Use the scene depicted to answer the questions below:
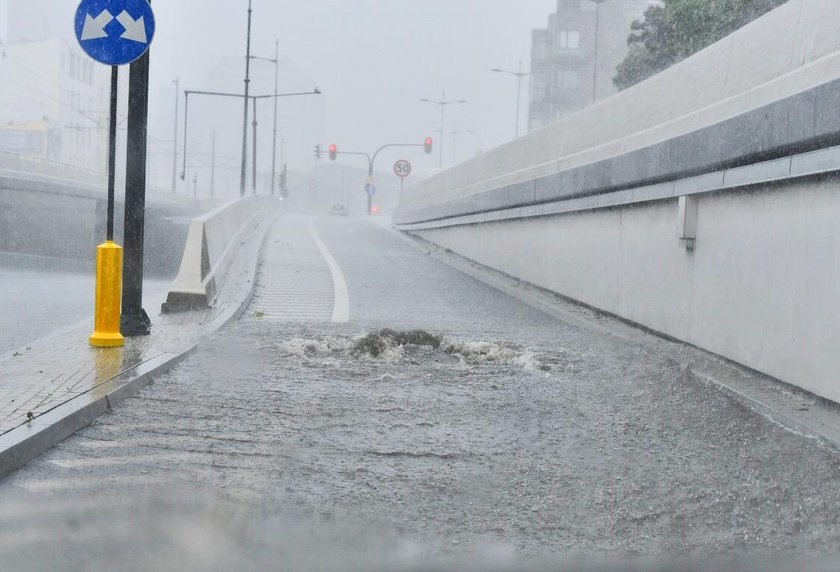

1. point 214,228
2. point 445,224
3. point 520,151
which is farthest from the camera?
point 445,224

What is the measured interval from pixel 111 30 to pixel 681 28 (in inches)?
906

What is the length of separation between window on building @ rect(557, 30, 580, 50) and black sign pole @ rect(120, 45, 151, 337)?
318 ft

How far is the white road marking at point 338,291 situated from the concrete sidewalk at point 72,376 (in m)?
1.22

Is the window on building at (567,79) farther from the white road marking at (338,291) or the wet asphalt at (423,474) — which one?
Answer: the wet asphalt at (423,474)

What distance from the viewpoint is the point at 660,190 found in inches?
461

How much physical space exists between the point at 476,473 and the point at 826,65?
4000 millimetres

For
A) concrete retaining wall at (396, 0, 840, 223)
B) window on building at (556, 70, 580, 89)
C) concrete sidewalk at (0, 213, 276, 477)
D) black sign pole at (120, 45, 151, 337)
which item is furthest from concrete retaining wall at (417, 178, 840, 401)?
window on building at (556, 70, 580, 89)

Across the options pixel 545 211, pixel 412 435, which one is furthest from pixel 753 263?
pixel 545 211

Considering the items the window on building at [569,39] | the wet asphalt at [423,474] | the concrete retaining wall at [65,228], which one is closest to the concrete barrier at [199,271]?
the wet asphalt at [423,474]

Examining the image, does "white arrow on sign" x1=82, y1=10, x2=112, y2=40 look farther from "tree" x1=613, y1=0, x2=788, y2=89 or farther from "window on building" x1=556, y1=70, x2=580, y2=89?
"window on building" x1=556, y1=70, x2=580, y2=89

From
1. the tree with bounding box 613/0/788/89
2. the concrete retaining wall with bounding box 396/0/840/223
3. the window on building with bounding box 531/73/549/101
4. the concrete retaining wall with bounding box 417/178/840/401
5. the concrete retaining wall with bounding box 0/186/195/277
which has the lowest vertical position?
the concrete retaining wall with bounding box 0/186/195/277

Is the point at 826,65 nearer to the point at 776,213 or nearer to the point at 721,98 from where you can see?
the point at 776,213

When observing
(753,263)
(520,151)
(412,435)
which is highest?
(520,151)

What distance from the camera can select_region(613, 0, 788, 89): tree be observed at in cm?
2479
